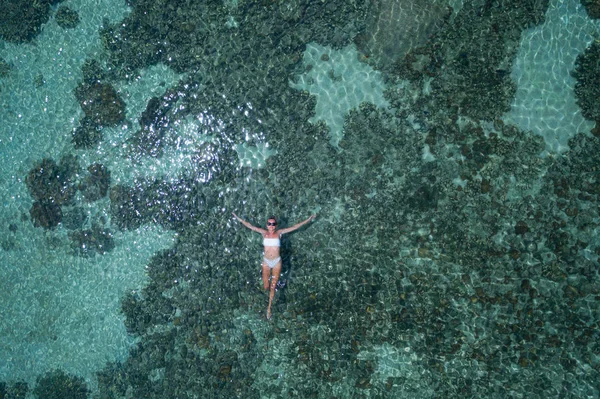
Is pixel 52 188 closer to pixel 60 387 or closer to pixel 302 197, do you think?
pixel 60 387

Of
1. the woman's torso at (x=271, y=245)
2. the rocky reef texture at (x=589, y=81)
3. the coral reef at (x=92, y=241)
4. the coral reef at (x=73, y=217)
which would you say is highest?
the rocky reef texture at (x=589, y=81)

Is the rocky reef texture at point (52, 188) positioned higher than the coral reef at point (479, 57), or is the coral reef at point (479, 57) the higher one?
the coral reef at point (479, 57)

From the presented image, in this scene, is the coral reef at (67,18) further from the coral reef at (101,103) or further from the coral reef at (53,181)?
the coral reef at (53,181)

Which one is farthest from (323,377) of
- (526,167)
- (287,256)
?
(526,167)

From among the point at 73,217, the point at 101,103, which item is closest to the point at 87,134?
the point at 101,103

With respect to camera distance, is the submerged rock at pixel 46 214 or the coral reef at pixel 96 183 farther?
the submerged rock at pixel 46 214

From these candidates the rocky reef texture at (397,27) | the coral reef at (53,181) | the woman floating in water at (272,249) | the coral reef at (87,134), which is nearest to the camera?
the woman floating in water at (272,249)

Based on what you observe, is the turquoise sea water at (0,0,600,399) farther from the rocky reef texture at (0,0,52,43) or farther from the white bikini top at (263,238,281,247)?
the white bikini top at (263,238,281,247)

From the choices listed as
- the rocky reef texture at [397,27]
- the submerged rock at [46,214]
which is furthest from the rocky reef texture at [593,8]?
the submerged rock at [46,214]

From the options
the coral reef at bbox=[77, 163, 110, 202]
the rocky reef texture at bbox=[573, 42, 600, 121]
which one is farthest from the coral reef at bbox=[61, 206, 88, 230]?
the rocky reef texture at bbox=[573, 42, 600, 121]
